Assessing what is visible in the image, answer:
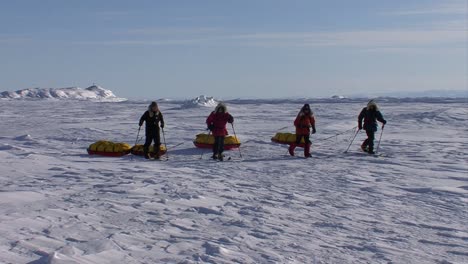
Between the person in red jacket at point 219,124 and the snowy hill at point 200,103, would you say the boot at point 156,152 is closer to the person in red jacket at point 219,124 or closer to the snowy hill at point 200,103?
the person in red jacket at point 219,124

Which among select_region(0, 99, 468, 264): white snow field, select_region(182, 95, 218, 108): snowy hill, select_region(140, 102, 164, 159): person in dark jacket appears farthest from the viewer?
select_region(182, 95, 218, 108): snowy hill


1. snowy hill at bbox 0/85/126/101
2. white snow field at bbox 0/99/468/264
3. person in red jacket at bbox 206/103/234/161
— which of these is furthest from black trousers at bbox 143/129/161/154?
snowy hill at bbox 0/85/126/101

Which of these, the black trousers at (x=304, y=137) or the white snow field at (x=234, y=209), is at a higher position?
the black trousers at (x=304, y=137)

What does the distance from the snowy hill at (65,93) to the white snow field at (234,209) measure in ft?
324

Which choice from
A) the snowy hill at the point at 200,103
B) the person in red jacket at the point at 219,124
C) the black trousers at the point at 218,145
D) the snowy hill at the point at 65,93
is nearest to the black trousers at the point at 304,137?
the person in red jacket at the point at 219,124

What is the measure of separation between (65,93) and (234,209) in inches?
4560

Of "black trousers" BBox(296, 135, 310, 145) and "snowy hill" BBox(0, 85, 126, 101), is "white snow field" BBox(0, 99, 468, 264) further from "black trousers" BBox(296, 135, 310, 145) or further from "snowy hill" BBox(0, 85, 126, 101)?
"snowy hill" BBox(0, 85, 126, 101)

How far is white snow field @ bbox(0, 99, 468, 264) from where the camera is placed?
16.5 feet

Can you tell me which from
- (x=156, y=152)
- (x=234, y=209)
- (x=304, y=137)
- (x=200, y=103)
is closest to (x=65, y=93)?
(x=200, y=103)

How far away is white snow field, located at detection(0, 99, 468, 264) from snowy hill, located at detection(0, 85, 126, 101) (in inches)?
3887

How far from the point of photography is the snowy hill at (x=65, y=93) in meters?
106

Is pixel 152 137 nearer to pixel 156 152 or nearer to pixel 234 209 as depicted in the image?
pixel 156 152

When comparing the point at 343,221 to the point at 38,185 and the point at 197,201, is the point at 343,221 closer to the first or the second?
the point at 197,201

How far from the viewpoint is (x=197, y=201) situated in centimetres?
727
